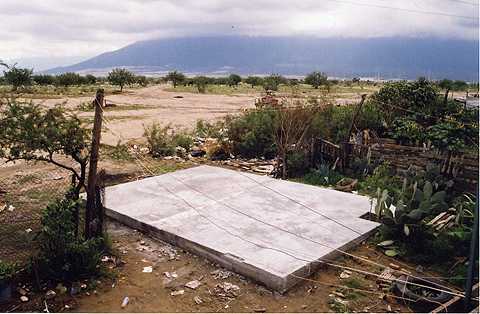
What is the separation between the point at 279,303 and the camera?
4.38 metres

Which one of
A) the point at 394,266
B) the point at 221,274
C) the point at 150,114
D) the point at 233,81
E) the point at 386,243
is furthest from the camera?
the point at 233,81

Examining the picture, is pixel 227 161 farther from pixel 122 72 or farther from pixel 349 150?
pixel 122 72

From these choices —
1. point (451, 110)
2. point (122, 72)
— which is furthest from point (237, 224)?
point (122, 72)

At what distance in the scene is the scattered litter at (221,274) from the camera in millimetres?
4867

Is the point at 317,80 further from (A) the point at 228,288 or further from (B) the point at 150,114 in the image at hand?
(A) the point at 228,288

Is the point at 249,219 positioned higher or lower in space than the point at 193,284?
higher

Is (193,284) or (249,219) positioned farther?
(249,219)

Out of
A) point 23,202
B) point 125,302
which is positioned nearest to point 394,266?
point 125,302

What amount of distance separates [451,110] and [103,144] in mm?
9493

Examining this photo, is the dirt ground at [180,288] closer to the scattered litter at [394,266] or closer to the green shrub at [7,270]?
the scattered litter at [394,266]

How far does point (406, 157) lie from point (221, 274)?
4.77 metres

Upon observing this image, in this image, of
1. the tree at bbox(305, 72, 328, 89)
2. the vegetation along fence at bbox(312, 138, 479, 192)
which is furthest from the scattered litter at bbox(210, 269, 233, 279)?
the tree at bbox(305, 72, 328, 89)

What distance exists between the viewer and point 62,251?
4602 mm

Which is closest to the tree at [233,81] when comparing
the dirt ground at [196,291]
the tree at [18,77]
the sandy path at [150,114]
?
the sandy path at [150,114]
